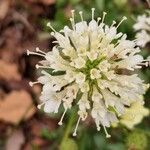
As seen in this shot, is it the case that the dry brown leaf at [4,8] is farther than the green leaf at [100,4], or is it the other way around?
the dry brown leaf at [4,8]

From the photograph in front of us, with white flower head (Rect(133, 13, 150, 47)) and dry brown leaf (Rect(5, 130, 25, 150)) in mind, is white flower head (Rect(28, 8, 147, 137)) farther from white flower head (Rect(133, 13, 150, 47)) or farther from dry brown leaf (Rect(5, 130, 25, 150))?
dry brown leaf (Rect(5, 130, 25, 150))

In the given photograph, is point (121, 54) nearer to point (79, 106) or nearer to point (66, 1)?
point (79, 106)

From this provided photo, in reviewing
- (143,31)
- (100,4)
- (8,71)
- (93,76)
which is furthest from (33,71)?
(93,76)

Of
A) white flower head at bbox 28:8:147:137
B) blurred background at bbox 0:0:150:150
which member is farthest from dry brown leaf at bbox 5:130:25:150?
white flower head at bbox 28:8:147:137

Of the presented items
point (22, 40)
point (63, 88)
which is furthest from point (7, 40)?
point (63, 88)

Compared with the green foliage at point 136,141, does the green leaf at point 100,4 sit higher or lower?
higher

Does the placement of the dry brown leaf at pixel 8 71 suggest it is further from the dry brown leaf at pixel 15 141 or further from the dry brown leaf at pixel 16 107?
the dry brown leaf at pixel 15 141

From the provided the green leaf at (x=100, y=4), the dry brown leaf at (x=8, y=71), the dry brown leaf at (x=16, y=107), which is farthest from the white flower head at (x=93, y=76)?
→ the dry brown leaf at (x=8, y=71)
